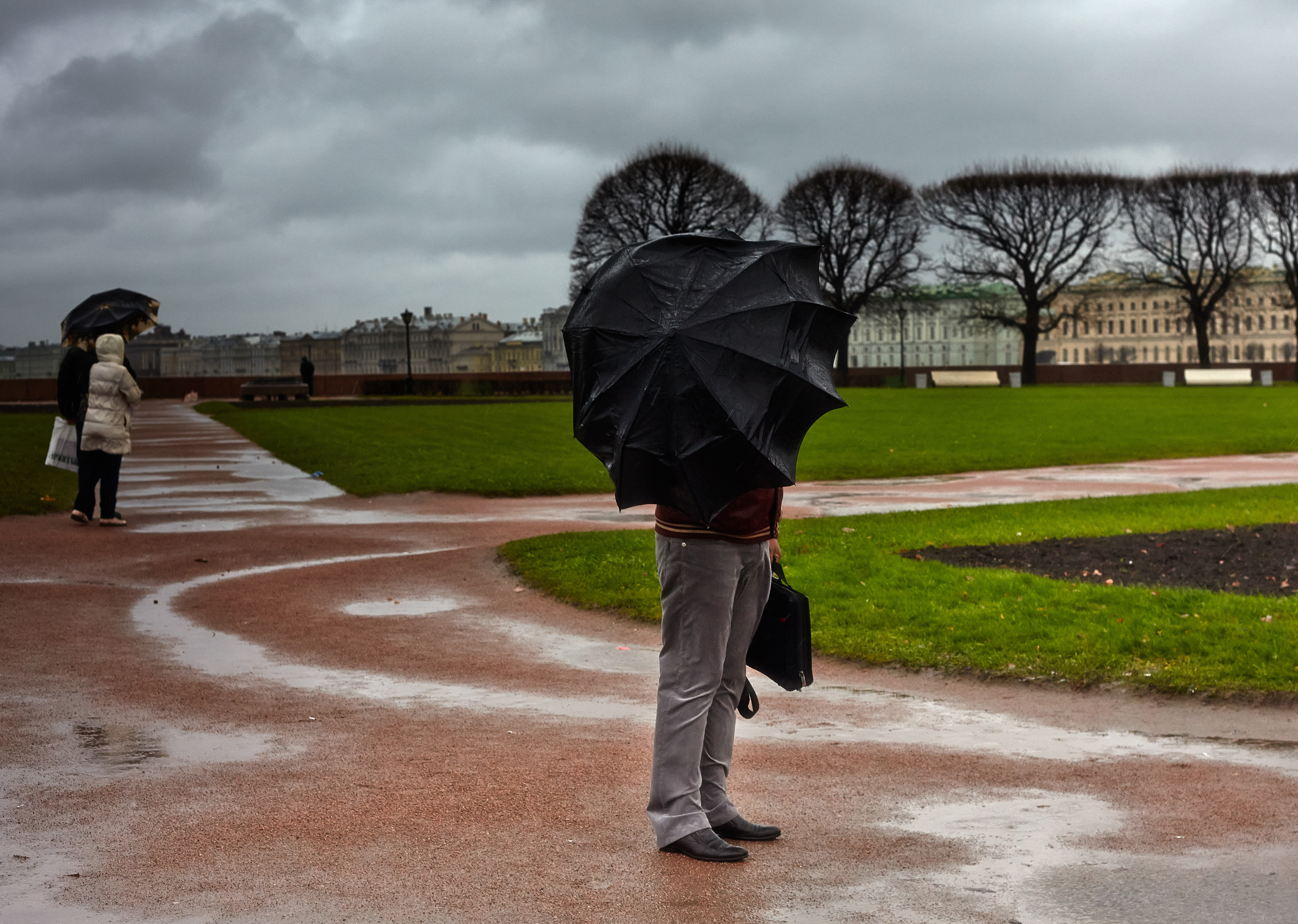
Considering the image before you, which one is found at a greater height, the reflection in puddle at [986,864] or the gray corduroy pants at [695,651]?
the gray corduroy pants at [695,651]

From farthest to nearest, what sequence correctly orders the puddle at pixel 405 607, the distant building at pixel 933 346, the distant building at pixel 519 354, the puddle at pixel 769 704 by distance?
the distant building at pixel 519 354 < the distant building at pixel 933 346 < the puddle at pixel 405 607 < the puddle at pixel 769 704

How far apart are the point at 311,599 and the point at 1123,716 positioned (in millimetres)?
5693

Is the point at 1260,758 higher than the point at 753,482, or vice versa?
the point at 753,482

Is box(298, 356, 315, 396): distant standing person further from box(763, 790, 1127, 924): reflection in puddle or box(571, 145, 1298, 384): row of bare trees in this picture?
box(763, 790, 1127, 924): reflection in puddle

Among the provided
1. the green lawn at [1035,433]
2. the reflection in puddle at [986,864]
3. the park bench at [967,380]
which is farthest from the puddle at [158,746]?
the park bench at [967,380]

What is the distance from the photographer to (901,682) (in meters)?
6.90

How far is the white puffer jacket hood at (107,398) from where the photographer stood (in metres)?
13.1

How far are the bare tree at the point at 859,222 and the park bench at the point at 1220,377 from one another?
14702 mm

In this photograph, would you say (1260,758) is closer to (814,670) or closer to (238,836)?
(814,670)

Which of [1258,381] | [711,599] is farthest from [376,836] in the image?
[1258,381]

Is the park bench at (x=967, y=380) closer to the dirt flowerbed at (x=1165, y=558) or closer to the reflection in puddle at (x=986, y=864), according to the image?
the dirt flowerbed at (x=1165, y=558)

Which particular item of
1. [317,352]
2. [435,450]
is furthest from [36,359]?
[435,450]

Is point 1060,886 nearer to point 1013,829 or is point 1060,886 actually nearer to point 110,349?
point 1013,829

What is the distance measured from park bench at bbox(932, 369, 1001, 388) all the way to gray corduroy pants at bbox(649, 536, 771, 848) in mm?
65245
